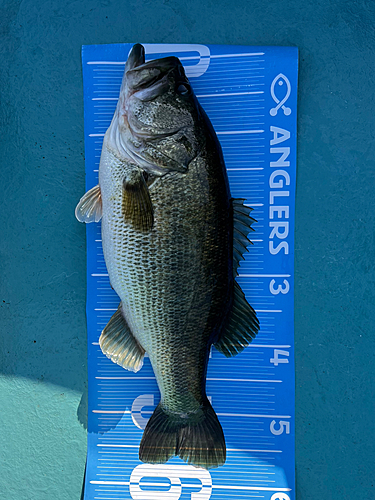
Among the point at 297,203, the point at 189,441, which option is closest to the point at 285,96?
the point at 297,203

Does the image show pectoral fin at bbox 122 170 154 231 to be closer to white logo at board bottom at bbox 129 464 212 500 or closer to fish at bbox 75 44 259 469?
fish at bbox 75 44 259 469

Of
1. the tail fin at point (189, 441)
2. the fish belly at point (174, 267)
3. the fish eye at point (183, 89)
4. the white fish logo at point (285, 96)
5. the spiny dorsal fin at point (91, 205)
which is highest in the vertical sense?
the white fish logo at point (285, 96)

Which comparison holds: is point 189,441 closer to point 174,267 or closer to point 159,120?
point 174,267

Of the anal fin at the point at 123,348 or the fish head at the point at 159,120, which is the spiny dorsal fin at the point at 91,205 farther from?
the anal fin at the point at 123,348

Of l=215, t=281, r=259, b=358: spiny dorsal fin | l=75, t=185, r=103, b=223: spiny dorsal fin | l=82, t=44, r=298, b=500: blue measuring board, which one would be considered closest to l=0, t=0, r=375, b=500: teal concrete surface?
l=82, t=44, r=298, b=500: blue measuring board

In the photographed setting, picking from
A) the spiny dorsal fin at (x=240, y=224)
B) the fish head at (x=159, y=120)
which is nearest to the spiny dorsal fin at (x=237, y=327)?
the spiny dorsal fin at (x=240, y=224)

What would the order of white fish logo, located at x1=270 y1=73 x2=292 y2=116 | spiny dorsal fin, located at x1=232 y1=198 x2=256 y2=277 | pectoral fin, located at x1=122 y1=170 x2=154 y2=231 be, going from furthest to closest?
white fish logo, located at x1=270 y1=73 x2=292 y2=116, spiny dorsal fin, located at x1=232 y1=198 x2=256 y2=277, pectoral fin, located at x1=122 y1=170 x2=154 y2=231
